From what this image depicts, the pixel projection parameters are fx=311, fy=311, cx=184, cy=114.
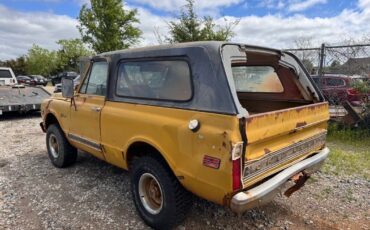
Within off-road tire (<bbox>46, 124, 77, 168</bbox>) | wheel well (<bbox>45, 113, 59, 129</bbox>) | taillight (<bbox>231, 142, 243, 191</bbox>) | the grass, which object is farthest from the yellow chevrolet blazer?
the grass

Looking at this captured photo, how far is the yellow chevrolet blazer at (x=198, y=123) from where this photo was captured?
8.28ft

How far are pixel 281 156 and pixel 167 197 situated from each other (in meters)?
1.17

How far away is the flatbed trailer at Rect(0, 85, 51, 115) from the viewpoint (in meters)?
10.1

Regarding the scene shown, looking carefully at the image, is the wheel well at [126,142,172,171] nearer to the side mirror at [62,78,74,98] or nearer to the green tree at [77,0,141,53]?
the side mirror at [62,78,74,98]

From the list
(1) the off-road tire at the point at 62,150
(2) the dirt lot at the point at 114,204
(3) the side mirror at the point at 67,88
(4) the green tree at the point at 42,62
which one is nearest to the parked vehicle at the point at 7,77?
(2) the dirt lot at the point at 114,204

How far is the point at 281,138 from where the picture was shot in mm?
2980

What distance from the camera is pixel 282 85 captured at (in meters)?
4.09

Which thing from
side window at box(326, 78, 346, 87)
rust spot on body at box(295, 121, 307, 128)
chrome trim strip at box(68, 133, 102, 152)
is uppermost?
side window at box(326, 78, 346, 87)

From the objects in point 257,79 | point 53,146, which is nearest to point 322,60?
point 257,79

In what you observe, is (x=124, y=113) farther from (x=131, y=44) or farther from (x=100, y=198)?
(x=131, y=44)

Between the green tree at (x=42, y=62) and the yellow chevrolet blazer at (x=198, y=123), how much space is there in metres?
56.5

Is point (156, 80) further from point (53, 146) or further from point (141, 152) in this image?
point (53, 146)

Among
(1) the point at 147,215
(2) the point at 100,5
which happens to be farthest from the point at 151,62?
(2) the point at 100,5

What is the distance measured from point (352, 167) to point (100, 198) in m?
4.00
